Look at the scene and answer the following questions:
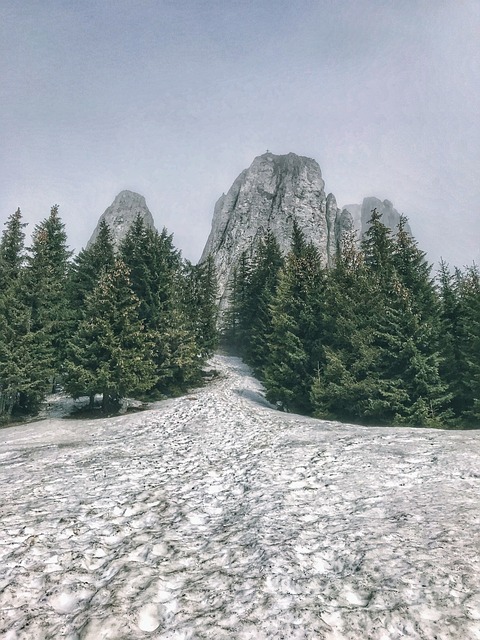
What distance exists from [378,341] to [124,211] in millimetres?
137527

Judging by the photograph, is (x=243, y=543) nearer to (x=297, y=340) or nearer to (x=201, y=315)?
(x=297, y=340)

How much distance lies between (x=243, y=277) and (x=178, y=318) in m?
28.8

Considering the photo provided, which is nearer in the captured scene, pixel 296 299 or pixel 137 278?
pixel 296 299

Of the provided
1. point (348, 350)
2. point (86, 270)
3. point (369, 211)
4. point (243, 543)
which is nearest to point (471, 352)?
point (348, 350)

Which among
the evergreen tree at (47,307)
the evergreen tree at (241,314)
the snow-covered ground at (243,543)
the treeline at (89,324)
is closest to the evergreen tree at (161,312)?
the treeline at (89,324)

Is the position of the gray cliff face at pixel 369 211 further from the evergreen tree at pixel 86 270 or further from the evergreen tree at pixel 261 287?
the evergreen tree at pixel 86 270

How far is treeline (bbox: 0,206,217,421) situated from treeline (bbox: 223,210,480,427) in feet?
28.4

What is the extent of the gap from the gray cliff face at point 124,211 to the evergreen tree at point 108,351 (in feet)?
396

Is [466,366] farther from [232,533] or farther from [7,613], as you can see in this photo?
[7,613]

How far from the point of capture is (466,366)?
85.4ft

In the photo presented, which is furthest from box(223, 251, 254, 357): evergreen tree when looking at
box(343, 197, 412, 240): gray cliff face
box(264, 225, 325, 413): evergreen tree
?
box(343, 197, 412, 240): gray cliff face

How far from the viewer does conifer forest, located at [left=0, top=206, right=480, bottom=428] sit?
2323 centimetres

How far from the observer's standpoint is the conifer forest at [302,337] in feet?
76.2

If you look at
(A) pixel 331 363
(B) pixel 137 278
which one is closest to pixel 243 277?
(B) pixel 137 278
